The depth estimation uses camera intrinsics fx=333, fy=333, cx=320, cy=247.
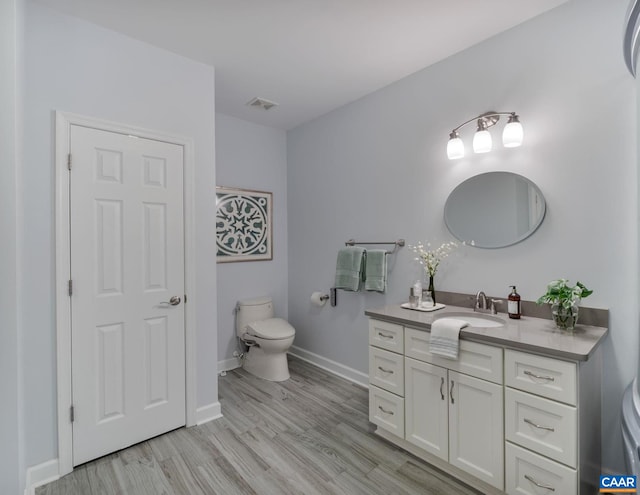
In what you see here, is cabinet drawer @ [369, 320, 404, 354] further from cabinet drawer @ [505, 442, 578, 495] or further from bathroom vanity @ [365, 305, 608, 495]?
cabinet drawer @ [505, 442, 578, 495]

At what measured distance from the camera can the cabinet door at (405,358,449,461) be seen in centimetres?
185

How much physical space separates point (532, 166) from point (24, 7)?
294 centimetres

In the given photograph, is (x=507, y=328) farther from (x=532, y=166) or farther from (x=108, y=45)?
(x=108, y=45)

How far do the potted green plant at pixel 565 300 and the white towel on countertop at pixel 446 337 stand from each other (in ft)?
1.46

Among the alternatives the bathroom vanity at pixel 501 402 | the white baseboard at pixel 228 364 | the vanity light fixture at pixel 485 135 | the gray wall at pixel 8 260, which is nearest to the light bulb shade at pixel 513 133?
the vanity light fixture at pixel 485 135

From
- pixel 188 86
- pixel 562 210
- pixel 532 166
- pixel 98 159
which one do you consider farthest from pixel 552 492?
pixel 188 86

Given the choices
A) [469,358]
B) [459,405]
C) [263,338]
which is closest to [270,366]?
[263,338]

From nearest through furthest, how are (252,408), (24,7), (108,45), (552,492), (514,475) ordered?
1. (552,492)
2. (514,475)
3. (24,7)
4. (108,45)
5. (252,408)

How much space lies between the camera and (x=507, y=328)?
178 centimetres

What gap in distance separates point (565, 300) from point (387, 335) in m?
0.97

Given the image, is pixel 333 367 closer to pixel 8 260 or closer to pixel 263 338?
pixel 263 338

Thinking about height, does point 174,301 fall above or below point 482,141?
below

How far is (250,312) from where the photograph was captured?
3400 millimetres

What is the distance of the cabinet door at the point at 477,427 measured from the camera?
163 centimetres
